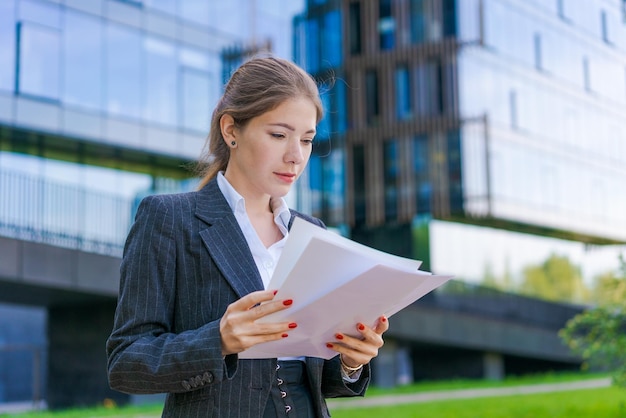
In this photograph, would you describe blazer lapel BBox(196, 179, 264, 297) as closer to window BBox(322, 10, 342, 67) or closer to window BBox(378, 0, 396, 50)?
window BBox(322, 10, 342, 67)

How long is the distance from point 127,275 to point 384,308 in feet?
2.21

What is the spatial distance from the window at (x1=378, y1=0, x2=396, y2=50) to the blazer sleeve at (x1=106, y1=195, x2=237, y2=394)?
29.3 metres

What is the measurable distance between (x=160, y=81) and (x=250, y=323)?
20.6 meters

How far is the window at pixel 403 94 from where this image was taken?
30719mm

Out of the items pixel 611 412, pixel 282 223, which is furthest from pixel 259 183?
pixel 611 412

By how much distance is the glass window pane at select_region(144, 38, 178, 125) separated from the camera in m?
22.0

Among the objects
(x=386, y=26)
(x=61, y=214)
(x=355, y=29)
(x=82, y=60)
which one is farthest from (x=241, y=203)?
(x=355, y=29)

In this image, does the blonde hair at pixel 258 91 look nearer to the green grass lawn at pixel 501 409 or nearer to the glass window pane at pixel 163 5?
the green grass lawn at pixel 501 409

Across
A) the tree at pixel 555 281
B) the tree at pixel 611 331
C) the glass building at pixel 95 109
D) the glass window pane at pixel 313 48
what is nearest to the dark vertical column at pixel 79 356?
the glass building at pixel 95 109

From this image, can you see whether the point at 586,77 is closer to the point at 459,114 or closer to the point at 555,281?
the point at 555,281

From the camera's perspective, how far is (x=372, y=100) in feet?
104

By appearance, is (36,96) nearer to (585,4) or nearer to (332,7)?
(332,7)

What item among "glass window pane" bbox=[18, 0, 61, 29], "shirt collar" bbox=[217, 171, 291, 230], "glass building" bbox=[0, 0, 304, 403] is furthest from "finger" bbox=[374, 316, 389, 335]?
"glass window pane" bbox=[18, 0, 61, 29]

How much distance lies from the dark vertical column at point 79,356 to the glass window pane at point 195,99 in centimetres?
573
